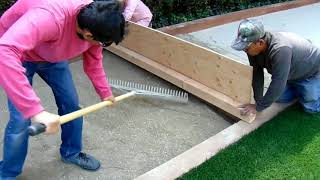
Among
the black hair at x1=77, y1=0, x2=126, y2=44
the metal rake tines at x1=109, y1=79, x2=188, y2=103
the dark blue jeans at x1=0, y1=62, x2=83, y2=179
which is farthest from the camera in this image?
the metal rake tines at x1=109, y1=79, x2=188, y2=103

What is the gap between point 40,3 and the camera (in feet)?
6.63

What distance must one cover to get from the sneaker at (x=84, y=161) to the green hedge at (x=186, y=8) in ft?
10.0

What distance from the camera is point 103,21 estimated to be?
1.96m

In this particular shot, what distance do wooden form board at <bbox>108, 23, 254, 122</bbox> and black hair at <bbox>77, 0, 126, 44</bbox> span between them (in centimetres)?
161

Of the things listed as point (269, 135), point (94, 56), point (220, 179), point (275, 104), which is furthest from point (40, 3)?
point (275, 104)

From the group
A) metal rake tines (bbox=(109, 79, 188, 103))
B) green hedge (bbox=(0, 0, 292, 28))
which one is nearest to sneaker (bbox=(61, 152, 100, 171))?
metal rake tines (bbox=(109, 79, 188, 103))

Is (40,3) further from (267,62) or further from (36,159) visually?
(267,62)

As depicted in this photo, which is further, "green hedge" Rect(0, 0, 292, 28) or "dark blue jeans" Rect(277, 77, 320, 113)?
"green hedge" Rect(0, 0, 292, 28)

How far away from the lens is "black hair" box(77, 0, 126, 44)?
196 centimetres

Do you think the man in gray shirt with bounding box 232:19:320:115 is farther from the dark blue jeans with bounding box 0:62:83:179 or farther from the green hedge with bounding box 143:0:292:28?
the green hedge with bounding box 143:0:292:28

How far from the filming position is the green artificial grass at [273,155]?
9.65 ft

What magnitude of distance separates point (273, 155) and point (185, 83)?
1.21m

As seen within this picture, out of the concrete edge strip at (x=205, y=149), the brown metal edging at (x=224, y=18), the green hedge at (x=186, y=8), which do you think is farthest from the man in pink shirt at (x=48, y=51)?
the green hedge at (x=186, y=8)

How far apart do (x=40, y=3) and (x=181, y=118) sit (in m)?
2.03
